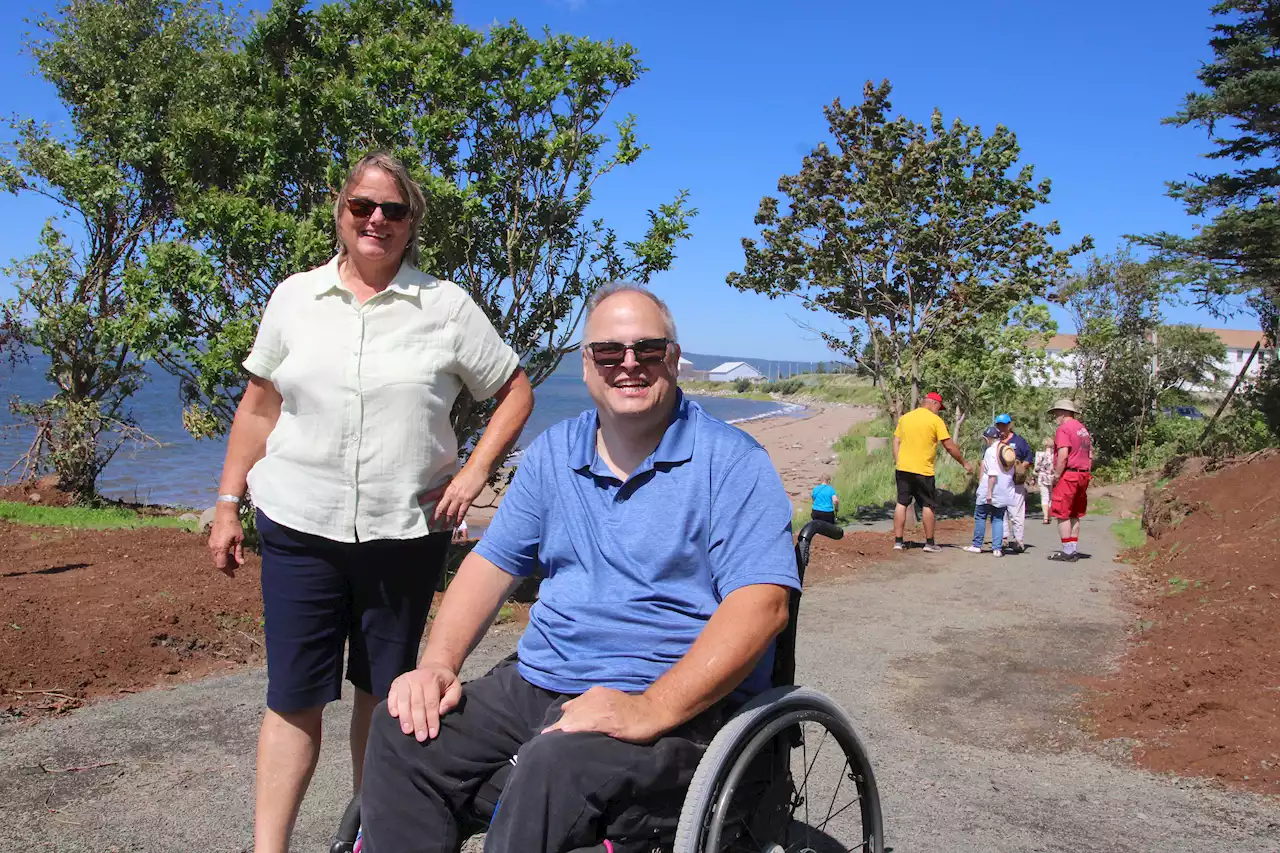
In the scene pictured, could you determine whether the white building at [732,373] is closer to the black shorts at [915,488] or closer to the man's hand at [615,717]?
the black shorts at [915,488]

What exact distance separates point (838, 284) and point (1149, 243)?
751 cm

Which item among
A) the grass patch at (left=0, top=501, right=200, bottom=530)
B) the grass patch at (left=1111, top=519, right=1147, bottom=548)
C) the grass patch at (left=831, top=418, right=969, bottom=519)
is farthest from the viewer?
the grass patch at (left=831, top=418, right=969, bottom=519)

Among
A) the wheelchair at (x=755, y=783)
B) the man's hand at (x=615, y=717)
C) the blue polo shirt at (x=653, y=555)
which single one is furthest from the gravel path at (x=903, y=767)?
the man's hand at (x=615, y=717)

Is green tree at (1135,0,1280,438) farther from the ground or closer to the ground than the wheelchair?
farther from the ground

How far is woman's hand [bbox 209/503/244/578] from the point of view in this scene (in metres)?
2.76

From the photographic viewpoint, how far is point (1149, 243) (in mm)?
17422

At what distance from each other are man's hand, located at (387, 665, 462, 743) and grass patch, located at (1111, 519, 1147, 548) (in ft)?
34.3

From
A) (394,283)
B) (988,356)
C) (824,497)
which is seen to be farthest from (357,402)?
(988,356)

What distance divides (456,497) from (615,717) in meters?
0.92

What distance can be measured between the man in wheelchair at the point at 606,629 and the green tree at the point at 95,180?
378 inches

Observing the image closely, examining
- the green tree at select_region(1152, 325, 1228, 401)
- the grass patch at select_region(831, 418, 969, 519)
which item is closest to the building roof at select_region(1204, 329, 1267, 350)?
the green tree at select_region(1152, 325, 1228, 401)

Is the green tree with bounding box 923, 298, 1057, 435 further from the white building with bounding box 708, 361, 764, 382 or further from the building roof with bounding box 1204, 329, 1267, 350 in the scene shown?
the white building with bounding box 708, 361, 764, 382

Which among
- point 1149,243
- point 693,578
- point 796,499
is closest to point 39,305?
point 693,578

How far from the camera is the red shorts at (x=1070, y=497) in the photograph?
9688 mm
